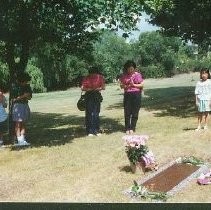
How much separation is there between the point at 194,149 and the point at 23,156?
431 cm

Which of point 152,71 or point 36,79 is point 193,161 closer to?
point 36,79

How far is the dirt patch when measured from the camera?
9398 mm

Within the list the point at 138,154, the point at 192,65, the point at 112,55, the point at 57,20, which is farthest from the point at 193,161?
the point at 192,65

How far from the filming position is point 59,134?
17.2 metres

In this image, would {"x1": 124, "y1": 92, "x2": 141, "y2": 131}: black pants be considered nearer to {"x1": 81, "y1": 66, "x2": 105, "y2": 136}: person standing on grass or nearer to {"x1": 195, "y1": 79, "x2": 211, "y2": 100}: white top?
{"x1": 81, "y1": 66, "x2": 105, "y2": 136}: person standing on grass

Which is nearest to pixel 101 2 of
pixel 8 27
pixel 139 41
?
pixel 8 27

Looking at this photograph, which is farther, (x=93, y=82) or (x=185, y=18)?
(x=185, y=18)

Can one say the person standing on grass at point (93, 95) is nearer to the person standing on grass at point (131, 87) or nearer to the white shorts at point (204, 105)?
the person standing on grass at point (131, 87)

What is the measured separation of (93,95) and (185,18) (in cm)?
942

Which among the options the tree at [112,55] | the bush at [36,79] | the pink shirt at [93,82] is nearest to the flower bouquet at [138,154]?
the pink shirt at [93,82]

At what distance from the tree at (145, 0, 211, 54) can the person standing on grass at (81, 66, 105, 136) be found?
553 centimetres

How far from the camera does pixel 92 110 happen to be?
1577 centimetres
